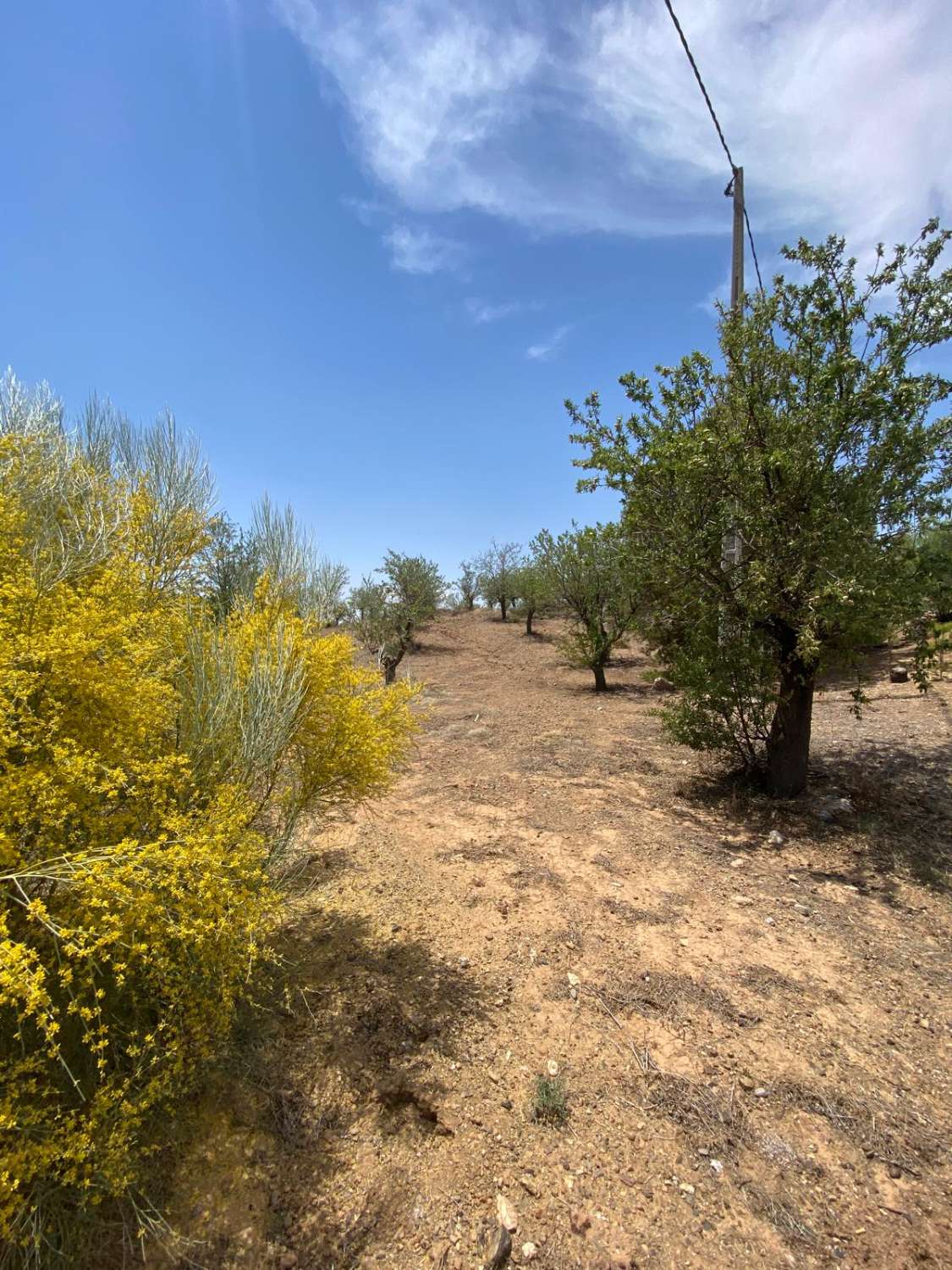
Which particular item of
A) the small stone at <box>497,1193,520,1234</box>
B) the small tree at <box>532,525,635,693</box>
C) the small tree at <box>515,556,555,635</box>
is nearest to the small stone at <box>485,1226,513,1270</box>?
the small stone at <box>497,1193,520,1234</box>

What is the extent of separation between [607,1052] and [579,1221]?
2.72 feet

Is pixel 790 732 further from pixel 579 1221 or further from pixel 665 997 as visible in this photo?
pixel 579 1221

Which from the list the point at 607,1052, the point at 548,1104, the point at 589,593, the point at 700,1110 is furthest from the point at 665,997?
the point at 589,593

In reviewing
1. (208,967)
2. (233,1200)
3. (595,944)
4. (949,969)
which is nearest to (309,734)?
(208,967)

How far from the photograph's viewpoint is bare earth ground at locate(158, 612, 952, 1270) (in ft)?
7.27

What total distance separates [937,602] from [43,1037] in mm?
7037

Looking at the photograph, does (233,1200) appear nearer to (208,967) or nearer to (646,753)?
(208,967)

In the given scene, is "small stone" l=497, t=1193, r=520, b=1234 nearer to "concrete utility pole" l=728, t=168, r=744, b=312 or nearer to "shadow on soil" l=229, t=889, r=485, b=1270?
"shadow on soil" l=229, t=889, r=485, b=1270

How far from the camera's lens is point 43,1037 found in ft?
7.32

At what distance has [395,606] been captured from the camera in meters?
17.4

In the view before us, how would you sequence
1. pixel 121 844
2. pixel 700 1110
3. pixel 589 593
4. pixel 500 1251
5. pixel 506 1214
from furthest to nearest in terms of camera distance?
pixel 589 593, pixel 700 1110, pixel 506 1214, pixel 500 1251, pixel 121 844

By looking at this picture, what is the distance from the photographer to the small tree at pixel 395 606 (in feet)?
53.2

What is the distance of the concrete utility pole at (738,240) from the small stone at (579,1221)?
10131mm

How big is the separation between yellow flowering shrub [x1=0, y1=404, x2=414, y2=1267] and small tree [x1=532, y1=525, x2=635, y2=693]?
10544 mm
